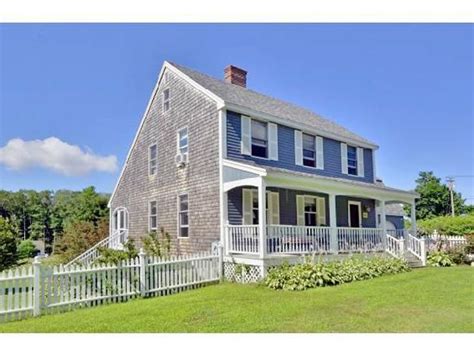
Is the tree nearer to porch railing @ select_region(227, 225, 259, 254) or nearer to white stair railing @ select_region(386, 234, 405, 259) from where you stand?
white stair railing @ select_region(386, 234, 405, 259)

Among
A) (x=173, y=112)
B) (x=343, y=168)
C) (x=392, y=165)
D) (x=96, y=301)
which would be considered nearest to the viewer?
(x=96, y=301)

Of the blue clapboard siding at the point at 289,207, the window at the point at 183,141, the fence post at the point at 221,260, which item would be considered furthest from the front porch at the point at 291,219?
the window at the point at 183,141

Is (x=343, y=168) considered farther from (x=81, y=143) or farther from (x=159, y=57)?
(x=81, y=143)

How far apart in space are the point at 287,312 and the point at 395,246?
31.3 feet

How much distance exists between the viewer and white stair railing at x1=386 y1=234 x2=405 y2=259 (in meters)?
14.1

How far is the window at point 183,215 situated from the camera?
13984mm

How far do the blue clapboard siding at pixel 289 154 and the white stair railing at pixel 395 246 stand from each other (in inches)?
143

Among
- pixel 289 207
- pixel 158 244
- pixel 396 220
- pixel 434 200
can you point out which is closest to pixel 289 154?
pixel 289 207

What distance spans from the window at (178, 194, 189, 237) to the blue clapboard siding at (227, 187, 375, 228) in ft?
7.98

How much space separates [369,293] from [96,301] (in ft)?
21.4

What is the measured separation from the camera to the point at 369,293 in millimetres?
8633

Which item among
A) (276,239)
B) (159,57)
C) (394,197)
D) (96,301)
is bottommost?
(96,301)

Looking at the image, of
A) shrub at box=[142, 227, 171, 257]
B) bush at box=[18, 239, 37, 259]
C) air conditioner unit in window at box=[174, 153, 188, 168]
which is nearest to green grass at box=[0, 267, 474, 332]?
shrub at box=[142, 227, 171, 257]
